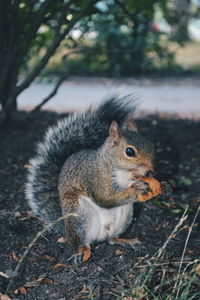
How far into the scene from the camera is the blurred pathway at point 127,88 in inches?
273

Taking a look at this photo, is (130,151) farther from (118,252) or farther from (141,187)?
(118,252)

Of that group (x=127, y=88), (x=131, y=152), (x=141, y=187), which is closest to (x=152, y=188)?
(x=141, y=187)

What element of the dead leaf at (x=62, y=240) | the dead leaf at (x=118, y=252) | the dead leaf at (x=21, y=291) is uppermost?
the dead leaf at (x=21, y=291)

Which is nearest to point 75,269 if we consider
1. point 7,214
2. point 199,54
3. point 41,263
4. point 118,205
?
point 41,263

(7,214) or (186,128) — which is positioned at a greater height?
(7,214)

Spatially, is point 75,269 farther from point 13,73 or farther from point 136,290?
point 13,73

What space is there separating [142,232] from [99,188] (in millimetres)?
668

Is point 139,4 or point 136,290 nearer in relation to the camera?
point 136,290

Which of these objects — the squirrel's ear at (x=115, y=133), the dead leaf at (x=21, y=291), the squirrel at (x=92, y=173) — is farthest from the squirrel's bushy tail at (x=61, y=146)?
the dead leaf at (x=21, y=291)

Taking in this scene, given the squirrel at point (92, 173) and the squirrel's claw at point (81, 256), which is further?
the squirrel's claw at point (81, 256)

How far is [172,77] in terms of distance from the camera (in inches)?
391

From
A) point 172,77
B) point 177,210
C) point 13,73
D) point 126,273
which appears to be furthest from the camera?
point 172,77

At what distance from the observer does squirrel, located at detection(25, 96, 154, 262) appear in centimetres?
248

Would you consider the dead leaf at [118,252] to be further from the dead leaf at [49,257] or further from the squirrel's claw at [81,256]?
the dead leaf at [49,257]
